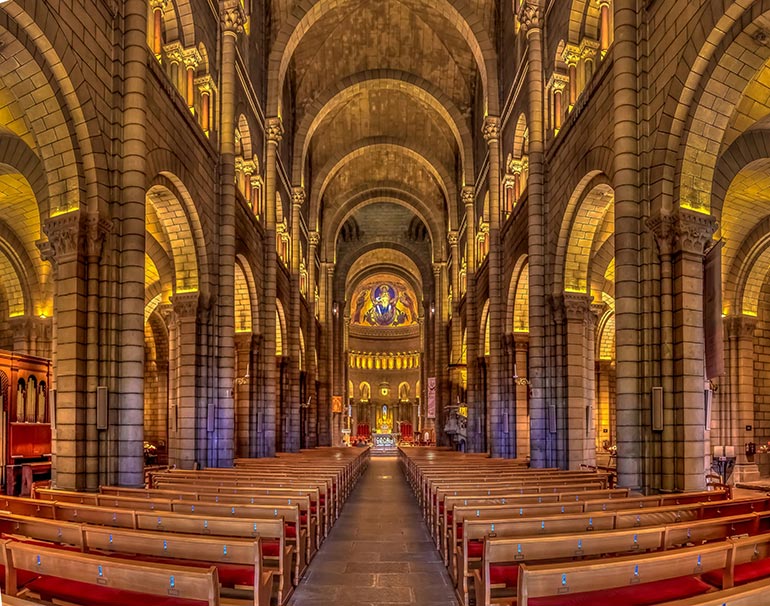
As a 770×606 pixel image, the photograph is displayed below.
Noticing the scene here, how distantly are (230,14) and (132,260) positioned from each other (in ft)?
34.5

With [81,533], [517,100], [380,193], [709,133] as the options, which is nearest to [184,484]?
[81,533]

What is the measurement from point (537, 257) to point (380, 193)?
30640 mm

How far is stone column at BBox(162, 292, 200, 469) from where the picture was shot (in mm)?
17125

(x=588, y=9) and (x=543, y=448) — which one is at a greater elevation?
(x=588, y=9)

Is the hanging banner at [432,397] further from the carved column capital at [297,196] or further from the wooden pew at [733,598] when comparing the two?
the wooden pew at [733,598]

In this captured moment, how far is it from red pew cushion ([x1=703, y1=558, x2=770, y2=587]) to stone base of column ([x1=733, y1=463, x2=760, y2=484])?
16.3 m

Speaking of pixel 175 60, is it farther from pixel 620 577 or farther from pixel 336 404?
pixel 336 404

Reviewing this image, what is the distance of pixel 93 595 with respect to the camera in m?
5.46

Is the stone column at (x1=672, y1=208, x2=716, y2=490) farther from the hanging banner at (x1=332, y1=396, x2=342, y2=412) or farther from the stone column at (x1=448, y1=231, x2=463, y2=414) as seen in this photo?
the hanging banner at (x1=332, y1=396, x2=342, y2=412)

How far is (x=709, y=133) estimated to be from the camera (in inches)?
430

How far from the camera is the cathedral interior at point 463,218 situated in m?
10.9

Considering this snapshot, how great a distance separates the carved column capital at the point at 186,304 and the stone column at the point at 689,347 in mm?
11370

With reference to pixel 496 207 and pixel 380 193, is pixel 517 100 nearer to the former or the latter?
pixel 496 207

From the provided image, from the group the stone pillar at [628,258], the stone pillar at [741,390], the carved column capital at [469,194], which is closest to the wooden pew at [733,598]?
the stone pillar at [628,258]
